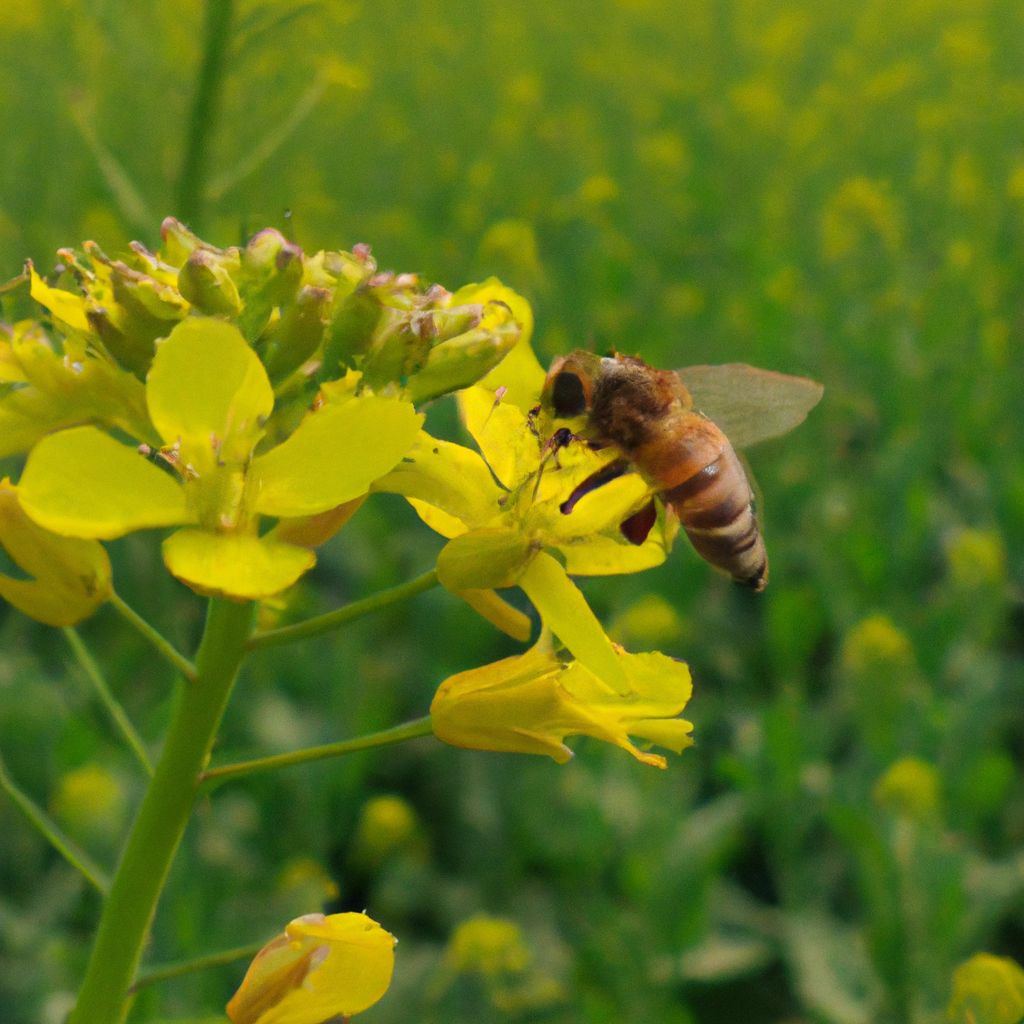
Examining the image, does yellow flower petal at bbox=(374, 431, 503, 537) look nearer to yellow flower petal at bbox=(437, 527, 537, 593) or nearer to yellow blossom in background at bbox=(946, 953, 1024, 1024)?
yellow flower petal at bbox=(437, 527, 537, 593)

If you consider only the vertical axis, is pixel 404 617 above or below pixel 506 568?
below

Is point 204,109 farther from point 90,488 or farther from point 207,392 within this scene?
point 90,488

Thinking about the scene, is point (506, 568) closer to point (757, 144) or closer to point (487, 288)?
point (487, 288)

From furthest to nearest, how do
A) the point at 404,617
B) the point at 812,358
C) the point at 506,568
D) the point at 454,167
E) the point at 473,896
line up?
the point at 454,167, the point at 812,358, the point at 404,617, the point at 473,896, the point at 506,568

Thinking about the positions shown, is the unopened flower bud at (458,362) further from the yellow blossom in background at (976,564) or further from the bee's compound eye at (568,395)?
the yellow blossom in background at (976,564)

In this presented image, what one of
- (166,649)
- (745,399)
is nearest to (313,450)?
(166,649)

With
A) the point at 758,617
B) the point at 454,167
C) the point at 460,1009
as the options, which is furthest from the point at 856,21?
the point at 460,1009
